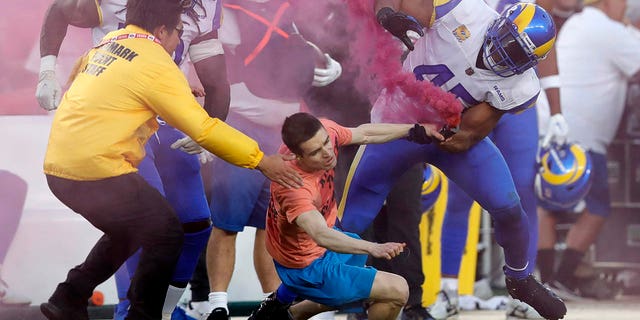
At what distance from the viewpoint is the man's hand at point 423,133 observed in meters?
5.05

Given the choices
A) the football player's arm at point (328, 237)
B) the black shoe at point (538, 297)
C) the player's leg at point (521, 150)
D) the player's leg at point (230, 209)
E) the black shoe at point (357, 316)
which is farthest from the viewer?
the black shoe at point (357, 316)

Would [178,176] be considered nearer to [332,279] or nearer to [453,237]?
[332,279]

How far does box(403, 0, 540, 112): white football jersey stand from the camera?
506 cm

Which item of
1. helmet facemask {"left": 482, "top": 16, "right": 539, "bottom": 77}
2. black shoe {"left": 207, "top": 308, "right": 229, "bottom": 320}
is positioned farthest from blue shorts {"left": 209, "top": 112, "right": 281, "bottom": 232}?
helmet facemask {"left": 482, "top": 16, "right": 539, "bottom": 77}

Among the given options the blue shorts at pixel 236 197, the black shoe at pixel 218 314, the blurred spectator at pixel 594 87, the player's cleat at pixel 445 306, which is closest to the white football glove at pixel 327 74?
the blue shorts at pixel 236 197

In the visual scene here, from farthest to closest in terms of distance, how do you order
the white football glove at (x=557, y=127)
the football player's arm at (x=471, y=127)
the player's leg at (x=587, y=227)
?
1. the player's leg at (x=587, y=227)
2. the white football glove at (x=557, y=127)
3. the football player's arm at (x=471, y=127)

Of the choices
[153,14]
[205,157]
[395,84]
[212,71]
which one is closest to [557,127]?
[395,84]

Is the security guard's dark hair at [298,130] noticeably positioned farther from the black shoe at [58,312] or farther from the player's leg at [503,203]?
the black shoe at [58,312]

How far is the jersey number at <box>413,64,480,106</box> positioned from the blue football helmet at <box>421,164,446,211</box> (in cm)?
145

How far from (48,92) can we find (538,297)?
7.00 ft

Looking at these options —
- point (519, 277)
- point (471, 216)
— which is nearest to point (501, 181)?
point (519, 277)

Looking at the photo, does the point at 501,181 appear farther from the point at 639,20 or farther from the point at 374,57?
the point at 639,20

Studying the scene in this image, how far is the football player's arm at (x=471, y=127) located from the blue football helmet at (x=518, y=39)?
0.19m

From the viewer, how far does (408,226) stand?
583 cm
